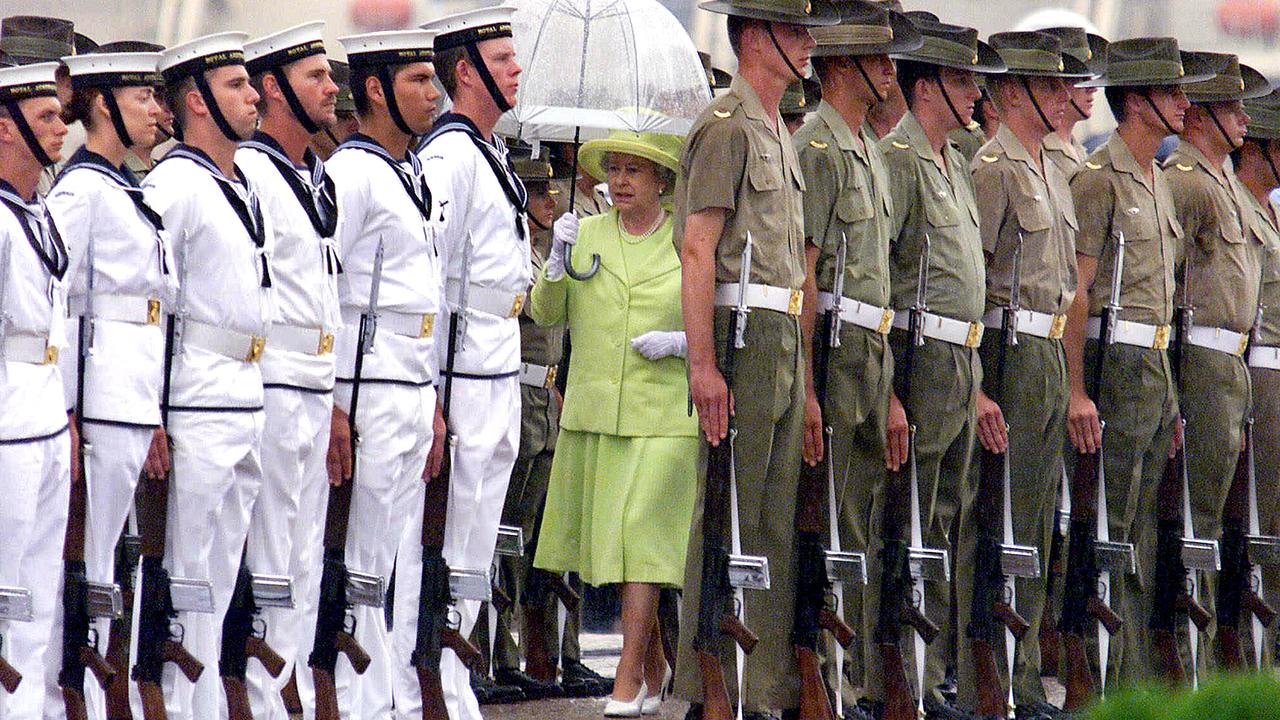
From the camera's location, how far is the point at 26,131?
5.87 meters

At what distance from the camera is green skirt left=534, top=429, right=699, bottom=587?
7.68m

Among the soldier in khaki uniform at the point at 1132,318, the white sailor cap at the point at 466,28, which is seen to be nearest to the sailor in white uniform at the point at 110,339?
the white sailor cap at the point at 466,28

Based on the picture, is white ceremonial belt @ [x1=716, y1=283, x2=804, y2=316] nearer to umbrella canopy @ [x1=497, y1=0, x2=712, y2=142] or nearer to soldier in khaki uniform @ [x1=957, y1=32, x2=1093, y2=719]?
umbrella canopy @ [x1=497, y1=0, x2=712, y2=142]

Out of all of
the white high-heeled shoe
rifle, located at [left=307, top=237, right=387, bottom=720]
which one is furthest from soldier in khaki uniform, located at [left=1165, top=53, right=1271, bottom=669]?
rifle, located at [left=307, top=237, right=387, bottom=720]

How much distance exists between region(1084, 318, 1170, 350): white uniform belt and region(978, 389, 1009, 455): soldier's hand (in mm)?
632

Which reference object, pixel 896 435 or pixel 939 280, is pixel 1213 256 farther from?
pixel 896 435

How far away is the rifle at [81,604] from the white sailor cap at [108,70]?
48 cm

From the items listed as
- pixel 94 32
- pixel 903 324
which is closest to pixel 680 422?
pixel 903 324

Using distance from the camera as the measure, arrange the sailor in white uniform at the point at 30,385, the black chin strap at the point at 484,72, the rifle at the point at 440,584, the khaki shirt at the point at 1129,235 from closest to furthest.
Result: the sailor in white uniform at the point at 30,385, the rifle at the point at 440,584, the black chin strap at the point at 484,72, the khaki shirt at the point at 1129,235

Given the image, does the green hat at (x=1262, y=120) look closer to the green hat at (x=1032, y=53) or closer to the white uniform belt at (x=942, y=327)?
the green hat at (x=1032, y=53)

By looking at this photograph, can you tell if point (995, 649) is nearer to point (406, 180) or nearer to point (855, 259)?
point (855, 259)

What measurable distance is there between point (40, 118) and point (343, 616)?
1.69 meters

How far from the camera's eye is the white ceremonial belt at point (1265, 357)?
352 inches

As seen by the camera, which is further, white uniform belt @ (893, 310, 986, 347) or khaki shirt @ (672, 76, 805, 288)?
white uniform belt @ (893, 310, 986, 347)
